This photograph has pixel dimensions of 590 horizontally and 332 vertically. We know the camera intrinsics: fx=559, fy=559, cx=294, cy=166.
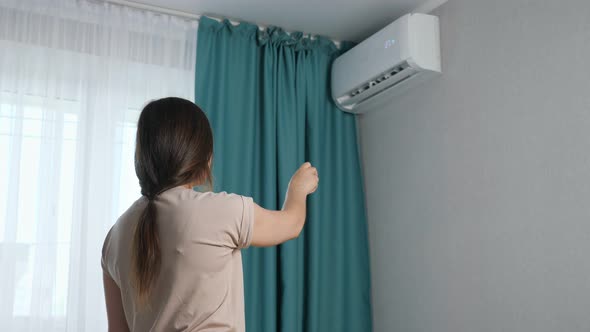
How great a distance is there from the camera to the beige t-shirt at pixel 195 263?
44.1 inches

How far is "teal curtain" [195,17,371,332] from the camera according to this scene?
2568 mm

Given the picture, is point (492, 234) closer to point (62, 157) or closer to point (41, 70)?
point (62, 157)

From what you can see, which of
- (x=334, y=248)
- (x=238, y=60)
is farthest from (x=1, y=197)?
(x=334, y=248)

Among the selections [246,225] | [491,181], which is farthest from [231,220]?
[491,181]

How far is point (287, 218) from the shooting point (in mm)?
1256

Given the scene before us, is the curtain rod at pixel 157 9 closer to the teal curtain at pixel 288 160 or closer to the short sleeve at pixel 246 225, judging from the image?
the teal curtain at pixel 288 160

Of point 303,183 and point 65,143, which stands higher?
point 65,143

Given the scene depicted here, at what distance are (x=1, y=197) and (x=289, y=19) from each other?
1503 mm

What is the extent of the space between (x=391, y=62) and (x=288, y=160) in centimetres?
67

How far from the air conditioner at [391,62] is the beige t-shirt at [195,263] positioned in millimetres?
1433

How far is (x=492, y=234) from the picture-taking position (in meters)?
2.10

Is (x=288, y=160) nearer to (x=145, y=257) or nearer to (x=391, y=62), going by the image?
(x=391, y=62)

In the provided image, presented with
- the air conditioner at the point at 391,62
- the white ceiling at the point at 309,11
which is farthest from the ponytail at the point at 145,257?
the white ceiling at the point at 309,11

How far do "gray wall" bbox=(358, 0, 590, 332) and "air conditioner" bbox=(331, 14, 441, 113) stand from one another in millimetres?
67
